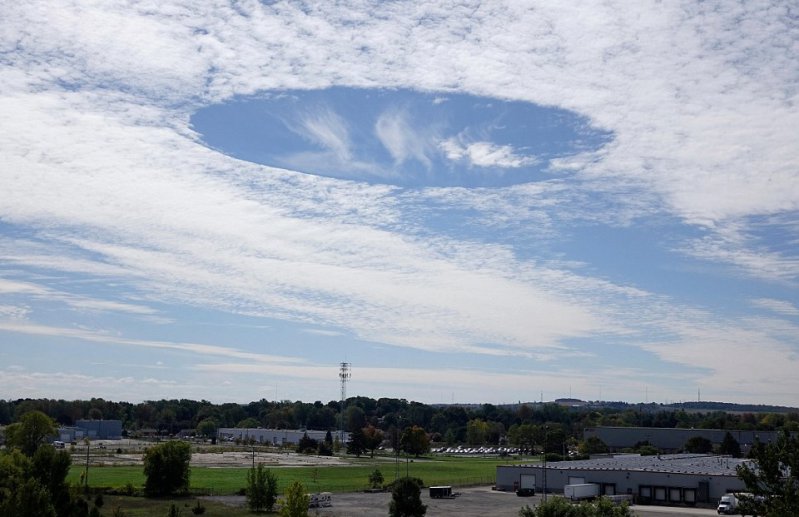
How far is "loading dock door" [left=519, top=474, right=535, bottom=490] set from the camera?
95.5m

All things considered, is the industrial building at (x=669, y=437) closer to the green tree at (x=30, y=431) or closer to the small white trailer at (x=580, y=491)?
the small white trailer at (x=580, y=491)

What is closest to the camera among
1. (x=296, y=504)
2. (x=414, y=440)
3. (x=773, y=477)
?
(x=773, y=477)

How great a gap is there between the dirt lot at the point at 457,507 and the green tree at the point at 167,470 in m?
6.69

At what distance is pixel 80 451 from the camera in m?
152

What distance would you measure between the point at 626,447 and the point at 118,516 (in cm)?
12395

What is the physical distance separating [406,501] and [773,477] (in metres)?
31.3

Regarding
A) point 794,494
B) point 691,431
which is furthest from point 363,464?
point 794,494

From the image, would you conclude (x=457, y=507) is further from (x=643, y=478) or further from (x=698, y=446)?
(x=698, y=446)

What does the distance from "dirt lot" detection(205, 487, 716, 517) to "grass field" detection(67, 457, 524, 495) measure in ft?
29.1

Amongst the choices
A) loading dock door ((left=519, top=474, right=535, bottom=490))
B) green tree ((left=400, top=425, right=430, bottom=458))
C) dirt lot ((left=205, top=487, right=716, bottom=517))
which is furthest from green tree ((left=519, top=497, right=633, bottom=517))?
green tree ((left=400, top=425, right=430, bottom=458))

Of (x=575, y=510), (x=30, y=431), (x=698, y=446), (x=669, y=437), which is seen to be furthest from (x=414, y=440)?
(x=575, y=510)

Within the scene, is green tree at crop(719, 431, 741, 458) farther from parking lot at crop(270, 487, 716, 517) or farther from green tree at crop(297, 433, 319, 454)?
green tree at crop(297, 433, 319, 454)

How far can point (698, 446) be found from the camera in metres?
144

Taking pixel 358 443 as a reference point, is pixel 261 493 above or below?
below
